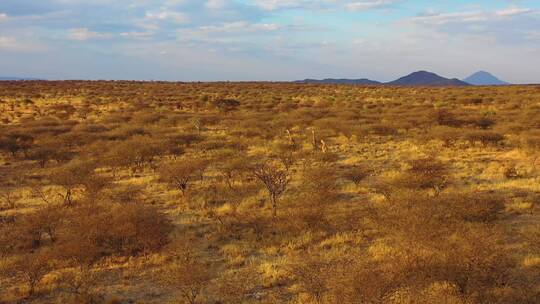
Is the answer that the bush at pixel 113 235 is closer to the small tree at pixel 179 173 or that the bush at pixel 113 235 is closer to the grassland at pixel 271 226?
the grassland at pixel 271 226

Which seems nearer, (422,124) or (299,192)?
(299,192)

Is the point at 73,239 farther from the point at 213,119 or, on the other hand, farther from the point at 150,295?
the point at 213,119

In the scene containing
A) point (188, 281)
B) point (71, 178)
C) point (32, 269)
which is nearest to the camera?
point (188, 281)

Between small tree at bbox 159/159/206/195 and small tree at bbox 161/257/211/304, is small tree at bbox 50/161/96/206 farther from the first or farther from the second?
small tree at bbox 161/257/211/304

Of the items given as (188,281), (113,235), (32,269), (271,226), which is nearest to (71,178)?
(113,235)

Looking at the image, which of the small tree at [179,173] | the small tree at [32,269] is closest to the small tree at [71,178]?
the small tree at [179,173]

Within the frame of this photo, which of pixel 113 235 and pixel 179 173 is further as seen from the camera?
pixel 179 173

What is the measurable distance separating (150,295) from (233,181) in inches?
324

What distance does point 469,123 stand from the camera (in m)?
28.4

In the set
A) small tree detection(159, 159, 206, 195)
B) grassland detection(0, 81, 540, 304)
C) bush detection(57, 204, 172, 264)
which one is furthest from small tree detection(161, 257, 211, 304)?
small tree detection(159, 159, 206, 195)

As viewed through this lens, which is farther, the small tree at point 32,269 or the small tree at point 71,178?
the small tree at point 71,178

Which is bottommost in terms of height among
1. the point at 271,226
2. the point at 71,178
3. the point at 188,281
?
the point at 271,226

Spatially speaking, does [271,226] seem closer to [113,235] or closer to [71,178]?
[113,235]

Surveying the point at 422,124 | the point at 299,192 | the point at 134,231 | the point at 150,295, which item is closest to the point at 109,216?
the point at 134,231
